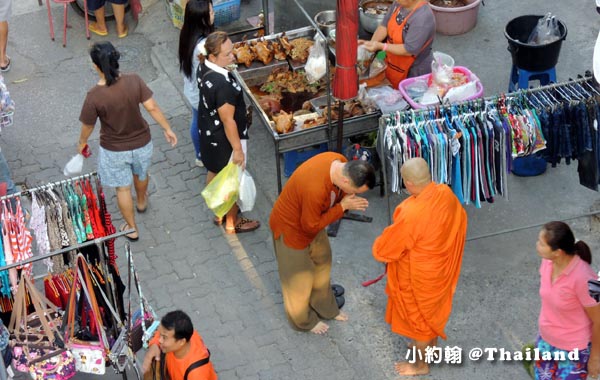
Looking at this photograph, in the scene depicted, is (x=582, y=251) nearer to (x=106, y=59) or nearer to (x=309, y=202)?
(x=309, y=202)

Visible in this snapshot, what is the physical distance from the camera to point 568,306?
17.5ft

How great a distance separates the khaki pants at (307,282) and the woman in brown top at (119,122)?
161cm

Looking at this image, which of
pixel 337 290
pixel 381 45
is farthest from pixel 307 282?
pixel 381 45

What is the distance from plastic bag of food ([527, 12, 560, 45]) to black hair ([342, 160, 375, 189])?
11.0 ft

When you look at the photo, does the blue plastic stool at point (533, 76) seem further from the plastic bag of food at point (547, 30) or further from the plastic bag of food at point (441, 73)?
the plastic bag of food at point (441, 73)

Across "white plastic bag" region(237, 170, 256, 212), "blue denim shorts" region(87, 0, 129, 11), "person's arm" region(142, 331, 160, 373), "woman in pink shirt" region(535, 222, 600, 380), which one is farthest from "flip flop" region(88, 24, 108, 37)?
"woman in pink shirt" region(535, 222, 600, 380)

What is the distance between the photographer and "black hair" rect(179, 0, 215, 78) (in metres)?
7.49

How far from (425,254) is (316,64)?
2954 mm

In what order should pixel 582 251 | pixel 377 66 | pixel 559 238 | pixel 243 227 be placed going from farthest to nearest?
pixel 377 66 < pixel 243 227 < pixel 582 251 < pixel 559 238

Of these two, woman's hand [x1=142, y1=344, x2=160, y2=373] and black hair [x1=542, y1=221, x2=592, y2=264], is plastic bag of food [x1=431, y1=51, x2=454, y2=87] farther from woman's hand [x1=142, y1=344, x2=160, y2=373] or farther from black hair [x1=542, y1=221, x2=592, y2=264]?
woman's hand [x1=142, y1=344, x2=160, y2=373]

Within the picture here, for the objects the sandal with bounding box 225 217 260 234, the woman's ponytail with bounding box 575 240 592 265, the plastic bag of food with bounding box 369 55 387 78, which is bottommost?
the sandal with bounding box 225 217 260 234

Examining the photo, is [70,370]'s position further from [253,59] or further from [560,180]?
[560,180]

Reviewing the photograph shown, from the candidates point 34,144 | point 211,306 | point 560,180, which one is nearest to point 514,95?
point 560,180

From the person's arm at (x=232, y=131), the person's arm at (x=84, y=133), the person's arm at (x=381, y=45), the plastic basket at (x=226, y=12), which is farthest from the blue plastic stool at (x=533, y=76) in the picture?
the person's arm at (x=84, y=133)
